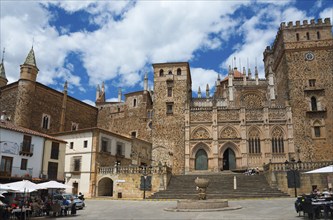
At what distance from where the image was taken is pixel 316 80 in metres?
39.0

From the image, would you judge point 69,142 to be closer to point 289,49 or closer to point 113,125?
point 113,125

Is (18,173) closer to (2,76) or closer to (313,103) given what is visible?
(2,76)

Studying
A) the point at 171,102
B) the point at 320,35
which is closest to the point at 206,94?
the point at 171,102

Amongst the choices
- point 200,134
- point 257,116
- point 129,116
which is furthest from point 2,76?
point 257,116

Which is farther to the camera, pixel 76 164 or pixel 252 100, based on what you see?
pixel 252 100

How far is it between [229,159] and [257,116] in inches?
253

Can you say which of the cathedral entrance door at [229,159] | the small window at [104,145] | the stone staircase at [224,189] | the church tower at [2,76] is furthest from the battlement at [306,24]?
the church tower at [2,76]

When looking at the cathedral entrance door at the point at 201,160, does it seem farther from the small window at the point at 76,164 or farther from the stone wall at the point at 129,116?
the small window at the point at 76,164

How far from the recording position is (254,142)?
38094mm

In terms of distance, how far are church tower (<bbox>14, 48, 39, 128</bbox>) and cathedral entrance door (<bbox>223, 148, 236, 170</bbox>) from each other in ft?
80.7

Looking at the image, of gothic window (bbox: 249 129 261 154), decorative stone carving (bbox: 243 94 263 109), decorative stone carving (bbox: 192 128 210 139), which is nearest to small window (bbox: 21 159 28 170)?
decorative stone carving (bbox: 192 128 210 139)

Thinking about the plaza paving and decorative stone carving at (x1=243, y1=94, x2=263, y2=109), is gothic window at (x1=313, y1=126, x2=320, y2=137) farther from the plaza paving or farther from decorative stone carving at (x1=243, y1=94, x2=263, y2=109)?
the plaza paving

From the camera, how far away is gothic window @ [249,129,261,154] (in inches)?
A: 1488

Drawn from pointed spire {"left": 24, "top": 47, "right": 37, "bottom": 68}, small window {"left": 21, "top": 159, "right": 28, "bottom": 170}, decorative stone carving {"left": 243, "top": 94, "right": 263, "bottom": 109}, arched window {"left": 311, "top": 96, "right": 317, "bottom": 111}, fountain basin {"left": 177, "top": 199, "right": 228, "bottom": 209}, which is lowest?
fountain basin {"left": 177, "top": 199, "right": 228, "bottom": 209}
